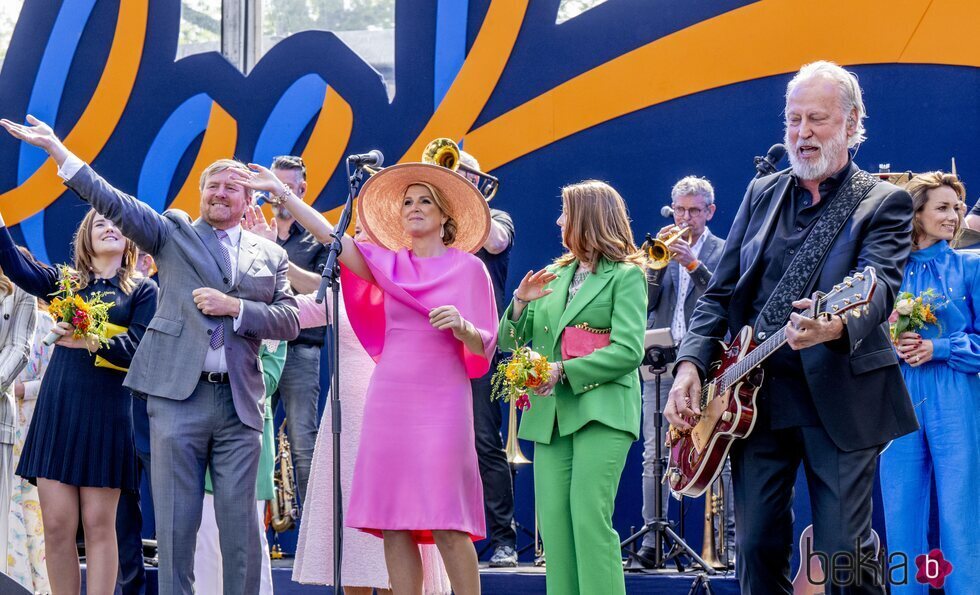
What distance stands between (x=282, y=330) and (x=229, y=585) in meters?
1.23

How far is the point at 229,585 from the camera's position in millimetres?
5727

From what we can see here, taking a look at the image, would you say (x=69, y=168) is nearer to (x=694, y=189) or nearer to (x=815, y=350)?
(x=815, y=350)

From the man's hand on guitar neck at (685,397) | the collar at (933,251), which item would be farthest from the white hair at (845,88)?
the collar at (933,251)

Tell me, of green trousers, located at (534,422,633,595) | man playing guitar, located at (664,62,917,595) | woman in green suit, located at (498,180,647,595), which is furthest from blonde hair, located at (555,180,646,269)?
man playing guitar, located at (664,62,917,595)

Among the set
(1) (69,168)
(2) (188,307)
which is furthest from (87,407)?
(1) (69,168)

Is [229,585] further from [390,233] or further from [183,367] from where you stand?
[390,233]

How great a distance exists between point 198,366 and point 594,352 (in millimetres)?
1838

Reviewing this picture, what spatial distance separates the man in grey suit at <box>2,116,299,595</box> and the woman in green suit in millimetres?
1289

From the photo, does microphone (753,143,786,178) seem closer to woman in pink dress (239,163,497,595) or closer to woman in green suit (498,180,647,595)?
woman in green suit (498,180,647,595)

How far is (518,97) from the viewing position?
912 cm

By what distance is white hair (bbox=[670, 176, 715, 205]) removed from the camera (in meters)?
7.98

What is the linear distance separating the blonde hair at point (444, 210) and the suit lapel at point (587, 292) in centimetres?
65

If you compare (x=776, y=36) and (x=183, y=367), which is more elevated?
(x=776, y=36)

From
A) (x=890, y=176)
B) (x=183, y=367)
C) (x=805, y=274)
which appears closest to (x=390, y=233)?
(x=183, y=367)
